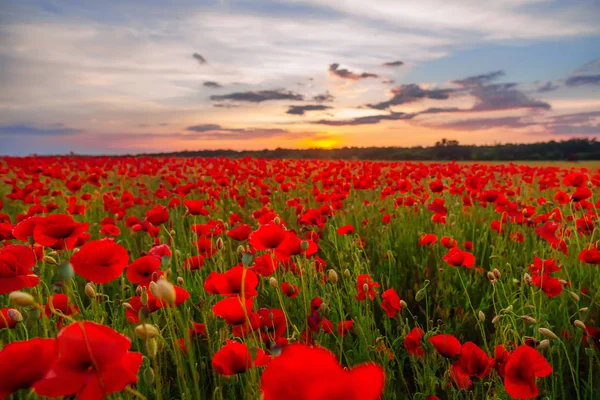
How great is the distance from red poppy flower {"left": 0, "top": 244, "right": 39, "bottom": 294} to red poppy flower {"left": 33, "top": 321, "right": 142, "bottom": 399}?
768 millimetres

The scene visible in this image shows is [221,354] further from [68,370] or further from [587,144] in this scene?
[587,144]

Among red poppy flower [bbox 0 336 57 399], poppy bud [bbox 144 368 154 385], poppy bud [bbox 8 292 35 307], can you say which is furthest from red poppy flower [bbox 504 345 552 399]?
poppy bud [bbox 8 292 35 307]

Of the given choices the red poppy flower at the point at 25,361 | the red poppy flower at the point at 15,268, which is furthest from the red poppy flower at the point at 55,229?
the red poppy flower at the point at 25,361

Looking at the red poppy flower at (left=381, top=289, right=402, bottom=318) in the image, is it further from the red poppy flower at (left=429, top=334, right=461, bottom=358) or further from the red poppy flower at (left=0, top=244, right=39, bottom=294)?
the red poppy flower at (left=0, top=244, right=39, bottom=294)

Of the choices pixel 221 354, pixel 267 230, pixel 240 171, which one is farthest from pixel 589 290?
pixel 240 171

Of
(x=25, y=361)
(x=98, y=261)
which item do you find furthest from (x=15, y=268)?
(x=25, y=361)

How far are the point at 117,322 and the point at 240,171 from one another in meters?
6.01

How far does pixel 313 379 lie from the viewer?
60 cm

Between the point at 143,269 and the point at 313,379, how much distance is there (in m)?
1.51

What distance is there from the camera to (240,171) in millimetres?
8336

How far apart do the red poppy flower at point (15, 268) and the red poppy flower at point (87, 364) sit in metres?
0.77

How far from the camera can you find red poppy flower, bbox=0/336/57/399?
931mm

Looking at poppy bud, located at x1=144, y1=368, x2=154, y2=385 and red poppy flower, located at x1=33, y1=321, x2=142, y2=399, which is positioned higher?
red poppy flower, located at x1=33, y1=321, x2=142, y2=399

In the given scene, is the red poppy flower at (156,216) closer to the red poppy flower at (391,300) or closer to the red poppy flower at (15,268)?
the red poppy flower at (15,268)
